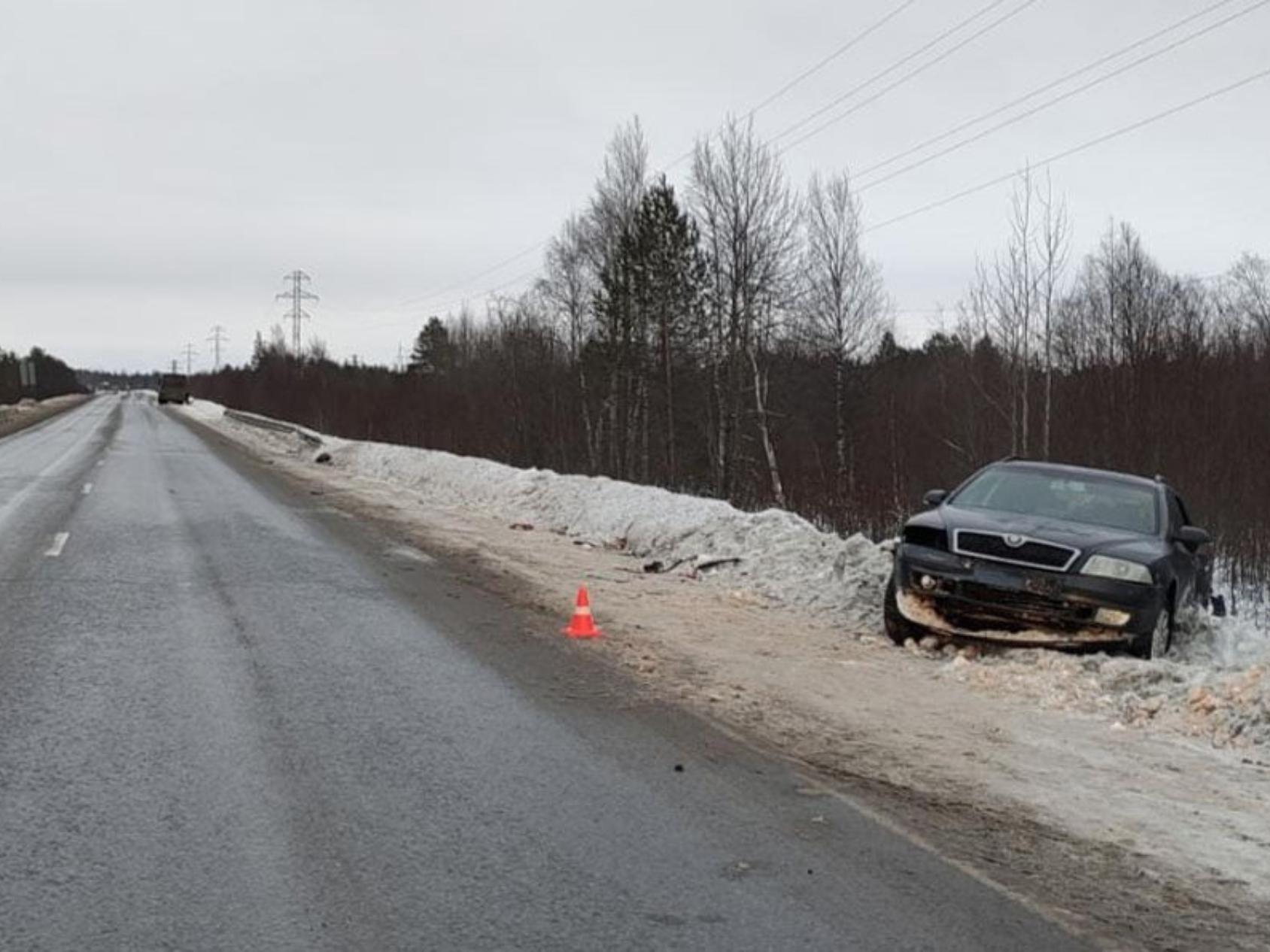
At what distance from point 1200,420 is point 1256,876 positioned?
16546 millimetres

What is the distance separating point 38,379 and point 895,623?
12740cm

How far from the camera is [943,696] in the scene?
7.79m

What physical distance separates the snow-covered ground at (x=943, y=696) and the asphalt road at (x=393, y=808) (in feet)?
2.15

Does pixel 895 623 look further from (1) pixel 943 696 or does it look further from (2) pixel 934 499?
(1) pixel 943 696

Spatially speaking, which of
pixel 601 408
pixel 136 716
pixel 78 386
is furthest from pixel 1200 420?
pixel 78 386

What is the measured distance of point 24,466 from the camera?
86.5 ft

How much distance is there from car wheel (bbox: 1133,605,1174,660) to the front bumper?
0.08m

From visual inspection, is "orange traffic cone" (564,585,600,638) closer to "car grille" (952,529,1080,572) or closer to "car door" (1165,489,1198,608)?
"car grille" (952,529,1080,572)

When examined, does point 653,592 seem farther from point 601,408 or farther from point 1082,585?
point 601,408

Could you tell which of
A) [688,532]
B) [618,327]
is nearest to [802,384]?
[618,327]

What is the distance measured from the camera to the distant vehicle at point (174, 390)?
104 meters

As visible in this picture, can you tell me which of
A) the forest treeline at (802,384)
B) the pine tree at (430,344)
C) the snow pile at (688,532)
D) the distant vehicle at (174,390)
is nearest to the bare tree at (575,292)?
the forest treeline at (802,384)

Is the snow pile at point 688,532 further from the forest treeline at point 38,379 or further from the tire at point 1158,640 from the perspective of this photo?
the forest treeline at point 38,379

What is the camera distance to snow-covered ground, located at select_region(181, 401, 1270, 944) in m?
5.25
